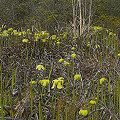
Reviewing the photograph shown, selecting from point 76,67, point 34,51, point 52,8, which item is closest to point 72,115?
point 76,67

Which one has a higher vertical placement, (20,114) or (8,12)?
(8,12)

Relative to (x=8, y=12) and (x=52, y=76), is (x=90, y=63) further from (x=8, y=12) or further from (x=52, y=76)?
(x=8, y=12)

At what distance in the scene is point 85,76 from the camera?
1756 millimetres

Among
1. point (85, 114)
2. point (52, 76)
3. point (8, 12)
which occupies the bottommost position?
point (52, 76)

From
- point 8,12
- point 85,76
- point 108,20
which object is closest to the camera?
point 85,76

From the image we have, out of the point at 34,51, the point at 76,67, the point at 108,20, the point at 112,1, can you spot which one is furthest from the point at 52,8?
the point at 76,67

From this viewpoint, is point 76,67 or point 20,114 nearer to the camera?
point 20,114

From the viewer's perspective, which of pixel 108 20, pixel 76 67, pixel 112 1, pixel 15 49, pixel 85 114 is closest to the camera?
pixel 85 114

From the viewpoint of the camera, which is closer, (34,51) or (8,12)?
(34,51)

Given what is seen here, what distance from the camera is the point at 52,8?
22.3 ft

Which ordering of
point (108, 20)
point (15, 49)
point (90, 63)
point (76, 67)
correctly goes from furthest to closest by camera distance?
point (108, 20) → point (15, 49) → point (90, 63) → point (76, 67)

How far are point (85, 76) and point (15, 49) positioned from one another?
108 cm

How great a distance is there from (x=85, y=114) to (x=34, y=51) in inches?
60.4

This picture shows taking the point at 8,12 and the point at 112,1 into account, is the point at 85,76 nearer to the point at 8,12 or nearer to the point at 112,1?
the point at 112,1
